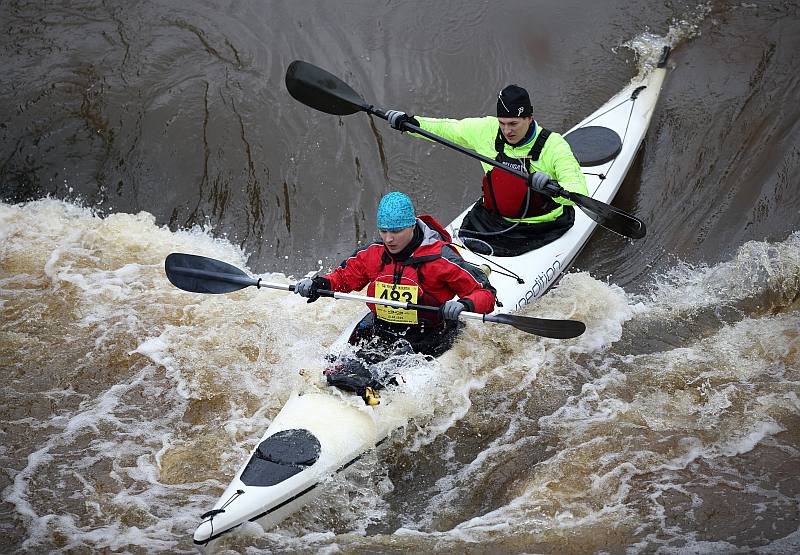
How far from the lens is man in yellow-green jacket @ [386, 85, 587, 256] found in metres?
5.34

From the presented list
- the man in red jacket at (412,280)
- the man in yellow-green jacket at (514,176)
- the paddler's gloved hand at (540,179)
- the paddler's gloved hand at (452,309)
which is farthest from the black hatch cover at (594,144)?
the paddler's gloved hand at (452,309)

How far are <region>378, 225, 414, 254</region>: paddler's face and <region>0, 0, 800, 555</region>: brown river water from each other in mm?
831

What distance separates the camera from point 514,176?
18.3ft

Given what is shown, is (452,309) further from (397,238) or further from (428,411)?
(428,411)

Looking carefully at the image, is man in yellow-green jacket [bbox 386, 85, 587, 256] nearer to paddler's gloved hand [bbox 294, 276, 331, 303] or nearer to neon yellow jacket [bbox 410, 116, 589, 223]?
neon yellow jacket [bbox 410, 116, 589, 223]

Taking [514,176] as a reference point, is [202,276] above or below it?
below

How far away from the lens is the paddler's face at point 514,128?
531cm

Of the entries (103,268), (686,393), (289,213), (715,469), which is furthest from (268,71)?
(715,469)

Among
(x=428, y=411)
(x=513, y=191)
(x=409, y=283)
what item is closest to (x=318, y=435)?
(x=428, y=411)

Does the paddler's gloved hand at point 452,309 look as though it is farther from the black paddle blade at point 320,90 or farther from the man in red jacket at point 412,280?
the black paddle blade at point 320,90

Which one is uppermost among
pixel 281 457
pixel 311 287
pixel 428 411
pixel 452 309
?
pixel 311 287

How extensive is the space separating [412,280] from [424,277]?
0.24 feet

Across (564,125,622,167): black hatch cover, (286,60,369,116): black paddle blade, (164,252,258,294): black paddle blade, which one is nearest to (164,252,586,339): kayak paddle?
(164,252,258,294): black paddle blade

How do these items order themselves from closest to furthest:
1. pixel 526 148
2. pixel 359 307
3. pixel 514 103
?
pixel 514 103, pixel 526 148, pixel 359 307
